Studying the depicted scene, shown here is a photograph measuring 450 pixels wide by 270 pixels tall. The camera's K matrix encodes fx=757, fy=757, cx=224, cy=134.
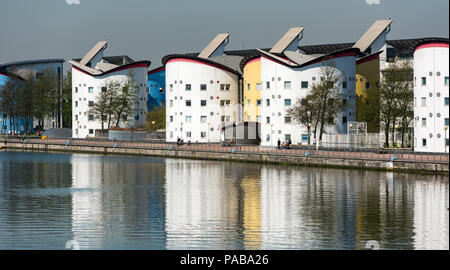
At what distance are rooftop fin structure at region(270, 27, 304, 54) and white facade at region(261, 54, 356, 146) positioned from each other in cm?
1631

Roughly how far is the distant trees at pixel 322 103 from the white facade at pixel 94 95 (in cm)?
4554

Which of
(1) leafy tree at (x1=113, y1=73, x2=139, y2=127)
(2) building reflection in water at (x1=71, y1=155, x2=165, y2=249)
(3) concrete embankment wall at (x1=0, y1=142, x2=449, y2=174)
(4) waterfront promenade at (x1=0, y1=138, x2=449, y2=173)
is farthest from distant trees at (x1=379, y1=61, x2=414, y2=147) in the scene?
(1) leafy tree at (x1=113, y1=73, x2=139, y2=127)

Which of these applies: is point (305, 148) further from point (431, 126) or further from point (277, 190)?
point (277, 190)

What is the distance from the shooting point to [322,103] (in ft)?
294

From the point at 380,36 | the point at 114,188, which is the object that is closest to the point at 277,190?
the point at 114,188

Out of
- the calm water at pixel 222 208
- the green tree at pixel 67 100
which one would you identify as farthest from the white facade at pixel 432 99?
the green tree at pixel 67 100

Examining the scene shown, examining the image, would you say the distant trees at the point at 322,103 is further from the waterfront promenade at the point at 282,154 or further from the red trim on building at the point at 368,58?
the red trim on building at the point at 368,58

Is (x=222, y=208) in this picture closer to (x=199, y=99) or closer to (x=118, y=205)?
(x=118, y=205)

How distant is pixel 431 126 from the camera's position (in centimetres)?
7462

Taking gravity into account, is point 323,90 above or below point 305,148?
above

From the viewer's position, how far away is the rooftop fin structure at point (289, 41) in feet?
374

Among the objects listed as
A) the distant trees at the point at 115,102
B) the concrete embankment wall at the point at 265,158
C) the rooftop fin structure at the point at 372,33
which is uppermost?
the rooftop fin structure at the point at 372,33

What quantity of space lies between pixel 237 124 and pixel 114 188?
47.6 metres

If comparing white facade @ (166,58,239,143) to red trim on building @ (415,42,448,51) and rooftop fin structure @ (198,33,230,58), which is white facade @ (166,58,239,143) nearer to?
rooftop fin structure @ (198,33,230,58)
